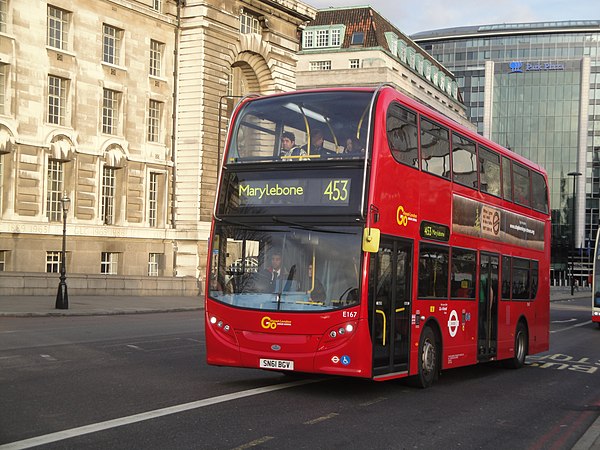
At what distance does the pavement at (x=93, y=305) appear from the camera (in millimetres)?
26438

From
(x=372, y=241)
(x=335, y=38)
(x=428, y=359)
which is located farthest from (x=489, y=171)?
(x=335, y=38)

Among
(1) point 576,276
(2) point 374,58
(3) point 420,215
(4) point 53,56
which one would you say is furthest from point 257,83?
(1) point 576,276

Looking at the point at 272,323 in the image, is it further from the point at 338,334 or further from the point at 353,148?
the point at 353,148

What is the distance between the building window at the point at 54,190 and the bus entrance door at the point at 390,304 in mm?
30953

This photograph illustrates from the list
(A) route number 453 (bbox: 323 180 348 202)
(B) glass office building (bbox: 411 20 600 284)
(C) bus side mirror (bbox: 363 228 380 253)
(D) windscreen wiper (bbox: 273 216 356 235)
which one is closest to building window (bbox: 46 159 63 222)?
(D) windscreen wiper (bbox: 273 216 356 235)

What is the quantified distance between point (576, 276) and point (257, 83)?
84.1m

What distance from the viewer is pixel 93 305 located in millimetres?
30734

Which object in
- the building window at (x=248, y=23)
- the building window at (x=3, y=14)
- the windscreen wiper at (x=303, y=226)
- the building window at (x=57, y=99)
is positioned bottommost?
the windscreen wiper at (x=303, y=226)

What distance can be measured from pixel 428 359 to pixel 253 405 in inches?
138

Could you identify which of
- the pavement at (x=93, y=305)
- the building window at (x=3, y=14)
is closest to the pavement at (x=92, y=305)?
the pavement at (x=93, y=305)

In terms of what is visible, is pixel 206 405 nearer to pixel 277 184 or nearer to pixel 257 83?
pixel 277 184

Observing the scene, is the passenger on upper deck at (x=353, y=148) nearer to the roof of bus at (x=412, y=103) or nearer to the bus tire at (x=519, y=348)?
the roof of bus at (x=412, y=103)

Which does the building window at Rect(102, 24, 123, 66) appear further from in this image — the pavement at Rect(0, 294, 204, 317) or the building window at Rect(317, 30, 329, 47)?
the building window at Rect(317, 30, 329, 47)

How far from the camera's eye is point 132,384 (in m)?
11.8
